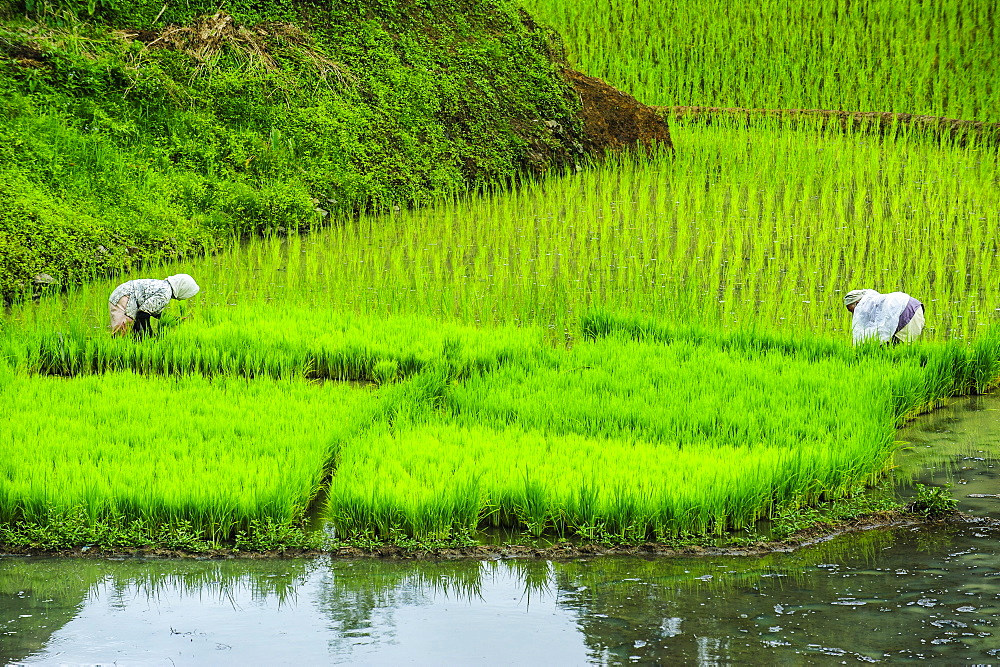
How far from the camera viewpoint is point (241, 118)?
31.9ft

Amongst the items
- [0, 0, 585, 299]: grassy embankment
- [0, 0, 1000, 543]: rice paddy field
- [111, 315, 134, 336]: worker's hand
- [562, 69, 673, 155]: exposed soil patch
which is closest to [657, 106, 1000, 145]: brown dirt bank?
[0, 0, 1000, 543]: rice paddy field

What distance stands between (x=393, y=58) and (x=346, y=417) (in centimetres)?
719

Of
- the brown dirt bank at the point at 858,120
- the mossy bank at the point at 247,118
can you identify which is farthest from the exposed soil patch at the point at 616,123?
the brown dirt bank at the point at 858,120

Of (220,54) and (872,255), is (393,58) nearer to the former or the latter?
(220,54)

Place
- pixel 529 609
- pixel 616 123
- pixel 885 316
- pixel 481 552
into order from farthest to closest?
pixel 616 123 < pixel 885 316 < pixel 481 552 < pixel 529 609

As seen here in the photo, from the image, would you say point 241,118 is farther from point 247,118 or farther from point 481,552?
point 481,552

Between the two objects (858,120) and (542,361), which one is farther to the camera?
(858,120)

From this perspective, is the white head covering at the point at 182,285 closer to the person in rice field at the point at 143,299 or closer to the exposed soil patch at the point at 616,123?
the person in rice field at the point at 143,299

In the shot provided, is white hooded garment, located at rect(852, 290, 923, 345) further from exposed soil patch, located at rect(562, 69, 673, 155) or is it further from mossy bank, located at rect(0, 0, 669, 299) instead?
exposed soil patch, located at rect(562, 69, 673, 155)

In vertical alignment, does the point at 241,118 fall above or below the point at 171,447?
above

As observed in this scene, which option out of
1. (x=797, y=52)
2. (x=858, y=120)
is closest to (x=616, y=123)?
(x=858, y=120)

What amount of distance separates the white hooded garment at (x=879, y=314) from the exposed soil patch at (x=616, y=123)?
568 centimetres

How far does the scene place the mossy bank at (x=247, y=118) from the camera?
8070mm

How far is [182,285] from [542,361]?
6.52 ft
